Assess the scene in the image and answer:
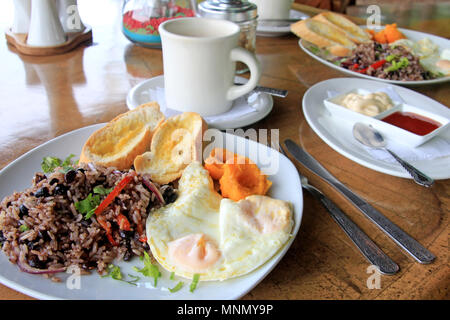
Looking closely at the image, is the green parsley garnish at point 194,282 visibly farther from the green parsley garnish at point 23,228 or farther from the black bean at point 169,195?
the green parsley garnish at point 23,228

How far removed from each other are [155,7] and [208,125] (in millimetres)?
1262

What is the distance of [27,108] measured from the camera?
1.99 m

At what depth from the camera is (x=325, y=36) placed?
2.79 metres

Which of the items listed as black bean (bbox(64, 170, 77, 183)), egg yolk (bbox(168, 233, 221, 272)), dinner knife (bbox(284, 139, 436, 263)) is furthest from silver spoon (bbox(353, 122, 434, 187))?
black bean (bbox(64, 170, 77, 183))

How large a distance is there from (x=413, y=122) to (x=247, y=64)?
0.82m

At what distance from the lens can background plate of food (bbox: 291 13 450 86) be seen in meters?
2.32

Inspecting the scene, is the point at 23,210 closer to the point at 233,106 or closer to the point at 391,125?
the point at 233,106

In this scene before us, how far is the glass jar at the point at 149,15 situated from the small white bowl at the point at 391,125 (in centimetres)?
132

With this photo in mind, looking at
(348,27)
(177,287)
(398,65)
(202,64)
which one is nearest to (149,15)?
(202,64)

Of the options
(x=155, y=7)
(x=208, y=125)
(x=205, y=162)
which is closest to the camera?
(x=205, y=162)

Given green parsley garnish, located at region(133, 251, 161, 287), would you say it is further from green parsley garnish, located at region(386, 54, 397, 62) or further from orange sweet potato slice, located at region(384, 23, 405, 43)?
orange sweet potato slice, located at region(384, 23, 405, 43)

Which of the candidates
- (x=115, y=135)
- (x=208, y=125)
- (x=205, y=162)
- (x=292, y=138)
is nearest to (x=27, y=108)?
(x=115, y=135)

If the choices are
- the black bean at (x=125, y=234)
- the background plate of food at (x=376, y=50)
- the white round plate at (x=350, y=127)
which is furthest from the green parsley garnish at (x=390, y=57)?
the black bean at (x=125, y=234)
